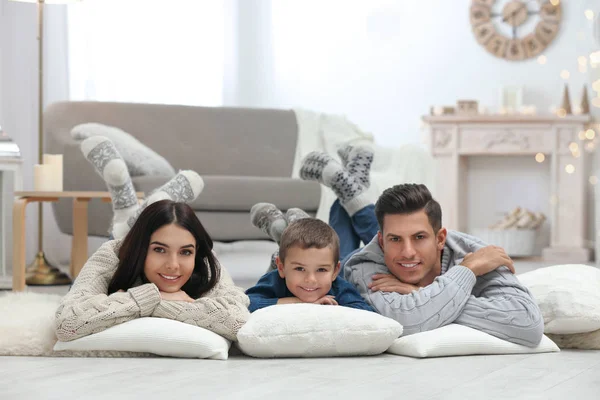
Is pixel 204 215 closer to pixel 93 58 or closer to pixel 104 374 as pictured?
pixel 93 58

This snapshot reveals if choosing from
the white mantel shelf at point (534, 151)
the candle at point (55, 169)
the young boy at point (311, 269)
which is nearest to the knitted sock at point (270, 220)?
the young boy at point (311, 269)

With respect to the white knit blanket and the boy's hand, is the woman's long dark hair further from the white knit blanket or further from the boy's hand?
the white knit blanket

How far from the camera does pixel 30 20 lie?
4.86 metres

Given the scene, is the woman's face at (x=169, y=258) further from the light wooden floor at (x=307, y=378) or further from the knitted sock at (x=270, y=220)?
the knitted sock at (x=270, y=220)

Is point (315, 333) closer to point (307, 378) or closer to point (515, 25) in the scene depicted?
point (307, 378)

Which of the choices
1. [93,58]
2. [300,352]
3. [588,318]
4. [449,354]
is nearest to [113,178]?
[300,352]

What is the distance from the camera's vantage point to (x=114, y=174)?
2750 mm

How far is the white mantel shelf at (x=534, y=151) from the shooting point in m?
5.74

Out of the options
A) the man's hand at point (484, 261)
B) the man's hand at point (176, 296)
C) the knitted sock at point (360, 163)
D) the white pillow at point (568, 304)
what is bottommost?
the white pillow at point (568, 304)

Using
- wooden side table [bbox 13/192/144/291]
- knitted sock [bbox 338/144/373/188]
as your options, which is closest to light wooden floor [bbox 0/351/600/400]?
knitted sock [bbox 338/144/373/188]

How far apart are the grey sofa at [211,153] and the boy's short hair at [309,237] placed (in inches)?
75.0

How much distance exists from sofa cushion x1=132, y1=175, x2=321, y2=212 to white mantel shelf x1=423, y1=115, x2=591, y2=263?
1881 mm

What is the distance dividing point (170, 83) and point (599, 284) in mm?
3926

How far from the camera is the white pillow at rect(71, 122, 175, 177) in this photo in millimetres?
3994
